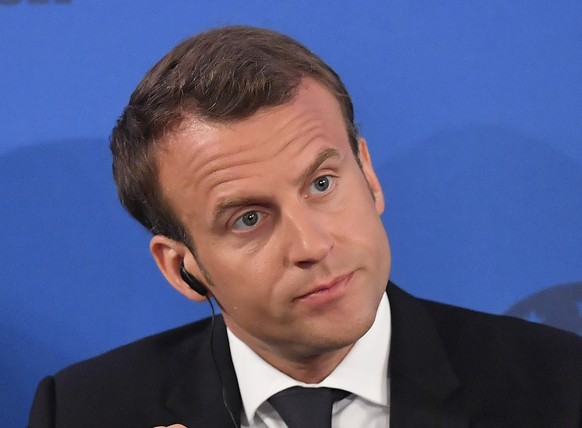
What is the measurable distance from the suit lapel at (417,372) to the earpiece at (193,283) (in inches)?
13.7

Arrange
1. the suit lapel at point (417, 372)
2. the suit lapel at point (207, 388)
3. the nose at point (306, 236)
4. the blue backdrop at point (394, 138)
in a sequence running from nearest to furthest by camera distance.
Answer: the nose at point (306, 236) < the suit lapel at point (417, 372) < the suit lapel at point (207, 388) < the blue backdrop at point (394, 138)

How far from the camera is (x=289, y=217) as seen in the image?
1499 millimetres

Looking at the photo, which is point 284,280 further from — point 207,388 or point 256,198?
point 207,388

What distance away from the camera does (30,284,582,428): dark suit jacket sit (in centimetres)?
163

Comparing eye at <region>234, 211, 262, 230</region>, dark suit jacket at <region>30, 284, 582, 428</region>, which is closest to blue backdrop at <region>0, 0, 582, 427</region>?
dark suit jacket at <region>30, 284, 582, 428</region>

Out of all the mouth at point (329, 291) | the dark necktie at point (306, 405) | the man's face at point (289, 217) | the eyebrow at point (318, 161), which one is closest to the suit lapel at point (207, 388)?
the dark necktie at point (306, 405)

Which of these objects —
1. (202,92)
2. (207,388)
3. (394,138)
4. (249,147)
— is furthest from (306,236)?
(394,138)

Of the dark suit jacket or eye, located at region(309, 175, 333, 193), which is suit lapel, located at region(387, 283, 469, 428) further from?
eye, located at region(309, 175, 333, 193)

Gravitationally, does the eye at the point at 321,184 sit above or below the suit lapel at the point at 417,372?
above

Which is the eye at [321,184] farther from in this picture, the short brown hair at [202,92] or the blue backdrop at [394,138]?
the blue backdrop at [394,138]

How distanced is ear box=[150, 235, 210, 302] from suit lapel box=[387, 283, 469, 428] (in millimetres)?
353

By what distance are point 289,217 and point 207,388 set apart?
0.46m

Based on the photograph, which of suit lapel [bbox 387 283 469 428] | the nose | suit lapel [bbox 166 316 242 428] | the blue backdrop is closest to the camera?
the nose

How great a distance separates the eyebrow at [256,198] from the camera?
151 cm
